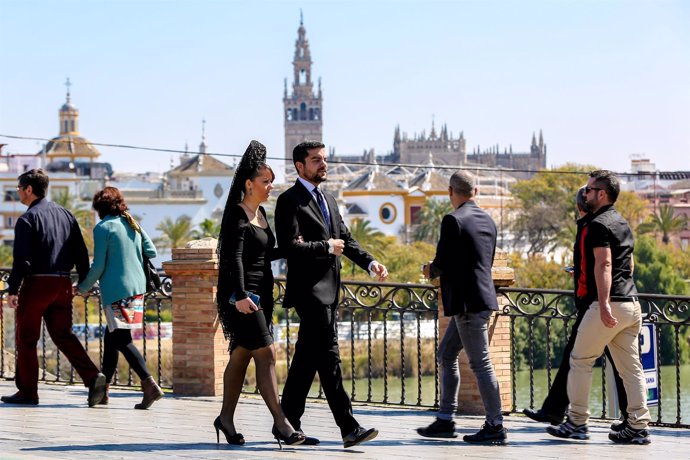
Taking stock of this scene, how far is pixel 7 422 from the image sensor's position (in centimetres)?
925

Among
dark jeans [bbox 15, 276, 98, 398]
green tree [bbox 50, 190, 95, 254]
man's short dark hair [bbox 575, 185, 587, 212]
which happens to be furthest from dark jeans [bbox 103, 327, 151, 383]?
green tree [bbox 50, 190, 95, 254]

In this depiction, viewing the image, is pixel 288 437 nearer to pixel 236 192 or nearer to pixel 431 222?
pixel 236 192

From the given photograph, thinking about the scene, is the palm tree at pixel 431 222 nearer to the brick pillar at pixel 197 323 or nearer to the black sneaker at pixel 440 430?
the brick pillar at pixel 197 323

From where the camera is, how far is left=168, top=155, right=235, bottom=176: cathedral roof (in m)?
112

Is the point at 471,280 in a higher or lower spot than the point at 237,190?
lower

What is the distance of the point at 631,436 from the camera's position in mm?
8586

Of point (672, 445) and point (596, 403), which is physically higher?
point (672, 445)

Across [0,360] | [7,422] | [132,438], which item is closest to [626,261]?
[132,438]

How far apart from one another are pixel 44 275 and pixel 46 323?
35 cm

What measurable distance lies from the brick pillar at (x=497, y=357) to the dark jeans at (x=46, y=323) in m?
2.45

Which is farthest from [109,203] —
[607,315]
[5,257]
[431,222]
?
[431,222]

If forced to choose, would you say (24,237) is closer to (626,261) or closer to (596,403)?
(626,261)

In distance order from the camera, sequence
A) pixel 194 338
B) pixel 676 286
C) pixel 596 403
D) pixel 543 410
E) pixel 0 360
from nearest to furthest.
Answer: pixel 543 410
pixel 194 338
pixel 0 360
pixel 596 403
pixel 676 286

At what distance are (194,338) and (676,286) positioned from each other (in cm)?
5832
